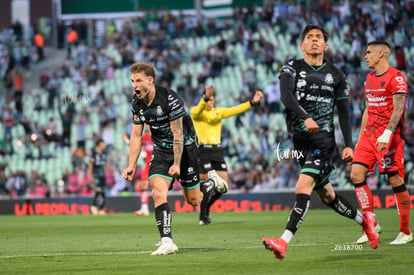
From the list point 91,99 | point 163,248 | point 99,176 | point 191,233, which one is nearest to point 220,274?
point 163,248

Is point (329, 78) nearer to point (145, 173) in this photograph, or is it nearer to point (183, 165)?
point (183, 165)

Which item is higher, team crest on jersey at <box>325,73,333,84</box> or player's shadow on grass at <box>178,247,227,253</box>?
team crest on jersey at <box>325,73,333,84</box>

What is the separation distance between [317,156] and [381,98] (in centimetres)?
254

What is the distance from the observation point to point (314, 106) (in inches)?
363

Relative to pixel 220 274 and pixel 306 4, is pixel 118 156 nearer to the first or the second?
pixel 306 4

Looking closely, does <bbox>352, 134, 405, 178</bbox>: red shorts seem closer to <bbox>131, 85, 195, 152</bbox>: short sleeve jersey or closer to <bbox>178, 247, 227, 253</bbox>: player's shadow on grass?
<bbox>178, 247, 227, 253</bbox>: player's shadow on grass

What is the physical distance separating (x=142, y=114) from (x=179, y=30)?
25.6m

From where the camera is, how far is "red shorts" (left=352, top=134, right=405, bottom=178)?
11195 mm

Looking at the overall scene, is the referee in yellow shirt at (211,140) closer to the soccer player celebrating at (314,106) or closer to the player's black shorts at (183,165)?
the player's black shorts at (183,165)

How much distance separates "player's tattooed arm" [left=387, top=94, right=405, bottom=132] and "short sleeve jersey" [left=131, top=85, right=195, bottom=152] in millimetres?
2591

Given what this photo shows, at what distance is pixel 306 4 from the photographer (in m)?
33.5

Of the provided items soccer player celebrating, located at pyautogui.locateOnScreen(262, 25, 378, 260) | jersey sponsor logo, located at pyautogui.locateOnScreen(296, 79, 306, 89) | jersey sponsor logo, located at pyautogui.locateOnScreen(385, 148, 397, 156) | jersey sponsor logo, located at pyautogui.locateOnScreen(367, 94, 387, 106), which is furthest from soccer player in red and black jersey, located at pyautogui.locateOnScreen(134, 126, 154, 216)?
jersey sponsor logo, located at pyautogui.locateOnScreen(296, 79, 306, 89)

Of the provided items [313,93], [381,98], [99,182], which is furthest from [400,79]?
[99,182]

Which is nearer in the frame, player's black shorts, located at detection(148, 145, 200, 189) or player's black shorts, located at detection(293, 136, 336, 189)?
player's black shorts, located at detection(293, 136, 336, 189)
